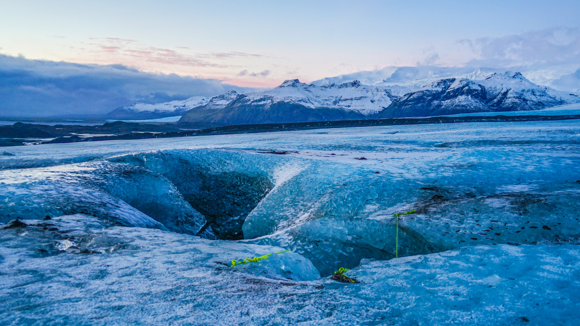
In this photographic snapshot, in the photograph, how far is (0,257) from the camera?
4156 millimetres

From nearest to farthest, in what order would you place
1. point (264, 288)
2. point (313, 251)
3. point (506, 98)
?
point (264, 288) < point (313, 251) < point (506, 98)

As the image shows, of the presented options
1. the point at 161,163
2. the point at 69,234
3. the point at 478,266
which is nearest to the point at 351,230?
the point at 478,266

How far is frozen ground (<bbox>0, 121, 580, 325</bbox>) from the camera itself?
2.99 meters

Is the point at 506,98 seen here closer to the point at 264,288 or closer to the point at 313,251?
the point at 313,251

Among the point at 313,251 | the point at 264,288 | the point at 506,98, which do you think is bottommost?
the point at 313,251

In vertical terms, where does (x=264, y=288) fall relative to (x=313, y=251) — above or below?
above

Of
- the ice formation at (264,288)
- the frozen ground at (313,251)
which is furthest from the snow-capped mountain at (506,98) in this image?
the ice formation at (264,288)

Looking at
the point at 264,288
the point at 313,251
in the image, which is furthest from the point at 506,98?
the point at 264,288

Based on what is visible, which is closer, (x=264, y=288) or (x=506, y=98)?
(x=264, y=288)

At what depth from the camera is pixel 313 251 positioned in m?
A: 6.16

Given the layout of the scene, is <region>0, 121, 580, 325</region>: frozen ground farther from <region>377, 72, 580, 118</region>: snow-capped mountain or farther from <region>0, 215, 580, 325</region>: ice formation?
<region>377, 72, 580, 118</region>: snow-capped mountain

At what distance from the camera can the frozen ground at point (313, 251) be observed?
2986 millimetres

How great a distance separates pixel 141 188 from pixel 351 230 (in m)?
6.77

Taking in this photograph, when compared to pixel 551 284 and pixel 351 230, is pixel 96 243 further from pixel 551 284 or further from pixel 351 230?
pixel 551 284
